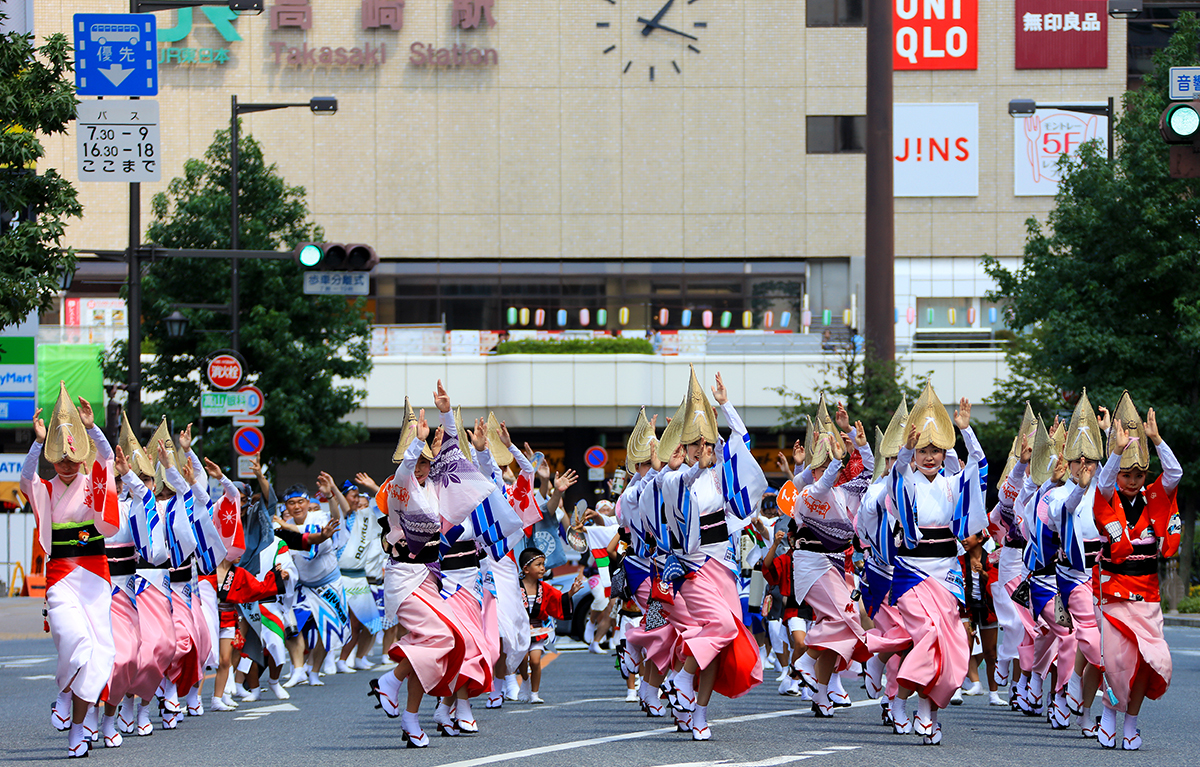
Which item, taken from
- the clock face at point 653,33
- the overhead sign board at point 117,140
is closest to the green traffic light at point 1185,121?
the overhead sign board at point 117,140

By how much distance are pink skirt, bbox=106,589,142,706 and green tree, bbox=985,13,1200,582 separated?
16.2 meters

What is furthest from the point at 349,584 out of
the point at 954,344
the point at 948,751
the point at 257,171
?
the point at 954,344

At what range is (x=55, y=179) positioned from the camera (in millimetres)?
15836

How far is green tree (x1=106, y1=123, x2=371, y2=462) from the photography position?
92.2 feet

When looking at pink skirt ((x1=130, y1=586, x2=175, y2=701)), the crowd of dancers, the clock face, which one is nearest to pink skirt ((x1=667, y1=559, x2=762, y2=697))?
the crowd of dancers

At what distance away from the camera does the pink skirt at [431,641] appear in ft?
32.7

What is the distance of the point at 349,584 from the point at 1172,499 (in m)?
8.50

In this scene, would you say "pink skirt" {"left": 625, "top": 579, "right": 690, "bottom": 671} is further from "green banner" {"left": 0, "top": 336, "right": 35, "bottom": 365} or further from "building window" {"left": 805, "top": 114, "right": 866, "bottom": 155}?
"building window" {"left": 805, "top": 114, "right": 866, "bottom": 155}

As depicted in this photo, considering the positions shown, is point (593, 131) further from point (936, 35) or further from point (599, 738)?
point (599, 738)

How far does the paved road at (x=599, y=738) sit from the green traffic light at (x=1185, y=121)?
4052 millimetres

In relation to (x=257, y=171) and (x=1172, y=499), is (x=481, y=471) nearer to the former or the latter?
(x=1172, y=499)

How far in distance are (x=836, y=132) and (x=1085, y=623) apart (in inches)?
1460

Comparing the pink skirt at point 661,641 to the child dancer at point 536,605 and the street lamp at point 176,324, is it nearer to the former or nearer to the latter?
the child dancer at point 536,605

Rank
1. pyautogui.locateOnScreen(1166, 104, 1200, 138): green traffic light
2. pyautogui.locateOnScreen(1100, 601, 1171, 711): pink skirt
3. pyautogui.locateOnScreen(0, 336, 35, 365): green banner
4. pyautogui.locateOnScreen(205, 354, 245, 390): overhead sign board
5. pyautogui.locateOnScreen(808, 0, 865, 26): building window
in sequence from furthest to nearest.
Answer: pyautogui.locateOnScreen(808, 0, 865, 26): building window
pyautogui.locateOnScreen(0, 336, 35, 365): green banner
pyautogui.locateOnScreen(205, 354, 245, 390): overhead sign board
pyautogui.locateOnScreen(1166, 104, 1200, 138): green traffic light
pyautogui.locateOnScreen(1100, 601, 1171, 711): pink skirt
